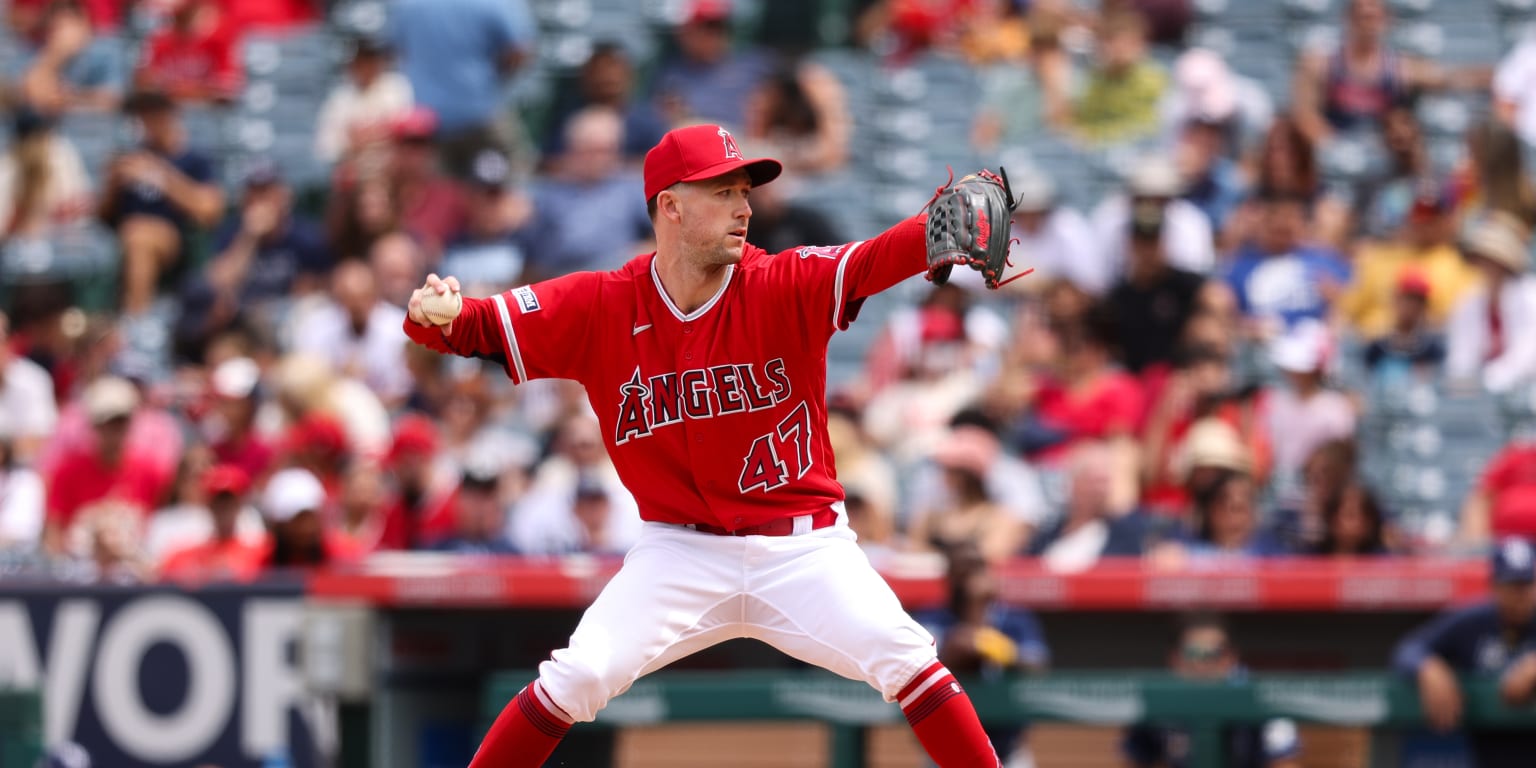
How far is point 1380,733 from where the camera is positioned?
7.19 m

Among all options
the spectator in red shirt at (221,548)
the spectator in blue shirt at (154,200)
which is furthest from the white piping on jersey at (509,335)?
the spectator in blue shirt at (154,200)

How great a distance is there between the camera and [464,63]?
39.5 feet

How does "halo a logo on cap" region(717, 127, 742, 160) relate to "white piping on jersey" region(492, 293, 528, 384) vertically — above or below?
above

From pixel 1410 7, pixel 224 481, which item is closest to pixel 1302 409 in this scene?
pixel 1410 7

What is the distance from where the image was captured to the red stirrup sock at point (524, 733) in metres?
5.09

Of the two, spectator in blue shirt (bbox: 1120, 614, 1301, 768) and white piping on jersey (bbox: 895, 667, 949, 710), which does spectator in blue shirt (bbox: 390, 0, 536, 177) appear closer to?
spectator in blue shirt (bbox: 1120, 614, 1301, 768)

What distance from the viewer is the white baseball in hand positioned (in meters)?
4.97

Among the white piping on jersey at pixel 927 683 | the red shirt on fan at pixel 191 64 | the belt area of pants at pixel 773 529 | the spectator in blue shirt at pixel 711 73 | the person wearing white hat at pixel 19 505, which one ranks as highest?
the red shirt on fan at pixel 191 64

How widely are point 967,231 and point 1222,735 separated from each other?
3074mm

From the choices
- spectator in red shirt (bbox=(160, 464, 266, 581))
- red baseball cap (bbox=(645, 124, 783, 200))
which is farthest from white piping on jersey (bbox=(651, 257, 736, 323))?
spectator in red shirt (bbox=(160, 464, 266, 581))

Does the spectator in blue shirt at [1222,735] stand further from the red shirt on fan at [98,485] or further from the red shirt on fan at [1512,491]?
the red shirt on fan at [98,485]

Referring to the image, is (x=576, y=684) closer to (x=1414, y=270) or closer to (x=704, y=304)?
(x=704, y=304)

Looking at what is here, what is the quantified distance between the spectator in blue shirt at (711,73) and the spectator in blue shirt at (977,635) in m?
4.75

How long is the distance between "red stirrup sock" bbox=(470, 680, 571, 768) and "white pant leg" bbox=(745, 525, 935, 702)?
0.51 metres
